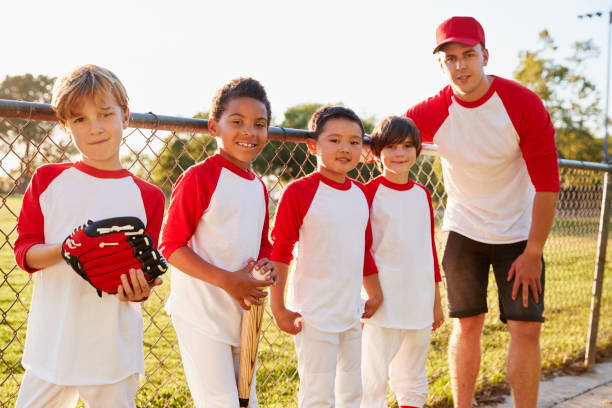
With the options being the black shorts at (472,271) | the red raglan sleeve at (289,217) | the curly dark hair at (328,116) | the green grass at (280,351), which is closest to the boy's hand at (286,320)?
the red raglan sleeve at (289,217)

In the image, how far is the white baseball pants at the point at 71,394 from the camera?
69.5 inches

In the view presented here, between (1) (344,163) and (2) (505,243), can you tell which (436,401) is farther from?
(1) (344,163)

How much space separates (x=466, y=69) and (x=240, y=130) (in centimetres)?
144

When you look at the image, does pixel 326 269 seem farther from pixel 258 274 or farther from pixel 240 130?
pixel 240 130

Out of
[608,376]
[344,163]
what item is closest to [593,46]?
[608,376]

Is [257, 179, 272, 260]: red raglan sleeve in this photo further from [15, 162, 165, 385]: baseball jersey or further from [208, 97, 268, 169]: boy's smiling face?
[15, 162, 165, 385]: baseball jersey

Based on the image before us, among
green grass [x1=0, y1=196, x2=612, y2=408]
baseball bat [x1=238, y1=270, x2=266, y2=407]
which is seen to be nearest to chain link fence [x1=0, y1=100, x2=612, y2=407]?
green grass [x1=0, y1=196, x2=612, y2=408]

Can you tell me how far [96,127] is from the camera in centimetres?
184

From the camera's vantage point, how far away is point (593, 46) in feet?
109

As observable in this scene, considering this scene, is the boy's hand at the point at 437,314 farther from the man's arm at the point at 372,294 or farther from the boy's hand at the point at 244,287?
the boy's hand at the point at 244,287

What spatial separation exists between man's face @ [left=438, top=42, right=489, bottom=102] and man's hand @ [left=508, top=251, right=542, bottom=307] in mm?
912

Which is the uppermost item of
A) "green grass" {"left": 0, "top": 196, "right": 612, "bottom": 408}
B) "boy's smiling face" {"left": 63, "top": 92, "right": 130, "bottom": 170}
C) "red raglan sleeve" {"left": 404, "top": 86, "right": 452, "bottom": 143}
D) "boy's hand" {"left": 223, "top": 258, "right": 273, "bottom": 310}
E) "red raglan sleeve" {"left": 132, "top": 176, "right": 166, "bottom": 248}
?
"red raglan sleeve" {"left": 404, "top": 86, "right": 452, "bottom": 143}

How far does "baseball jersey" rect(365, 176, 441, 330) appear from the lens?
9.11 ft

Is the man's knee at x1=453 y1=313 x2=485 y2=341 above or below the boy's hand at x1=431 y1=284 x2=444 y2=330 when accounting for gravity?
below
